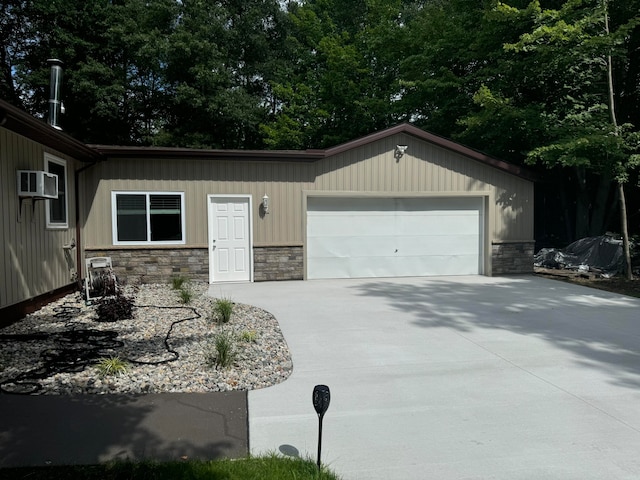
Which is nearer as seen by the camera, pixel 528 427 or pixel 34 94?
pixel 528 427

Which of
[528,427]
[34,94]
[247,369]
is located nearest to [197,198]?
[247,369]

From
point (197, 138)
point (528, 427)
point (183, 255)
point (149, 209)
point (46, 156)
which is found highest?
point (197, 138)

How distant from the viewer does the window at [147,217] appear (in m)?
9.80

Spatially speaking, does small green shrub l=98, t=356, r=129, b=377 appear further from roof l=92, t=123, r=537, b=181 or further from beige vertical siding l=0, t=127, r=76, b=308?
roof l=92, t=123, r=537, b=181

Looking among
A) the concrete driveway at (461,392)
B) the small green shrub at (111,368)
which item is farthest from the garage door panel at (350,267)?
the small green shrub at (111,368)

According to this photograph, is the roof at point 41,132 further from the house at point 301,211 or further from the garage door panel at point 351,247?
the garage door panel at point 351,247

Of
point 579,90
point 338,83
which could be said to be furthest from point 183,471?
point 338,83

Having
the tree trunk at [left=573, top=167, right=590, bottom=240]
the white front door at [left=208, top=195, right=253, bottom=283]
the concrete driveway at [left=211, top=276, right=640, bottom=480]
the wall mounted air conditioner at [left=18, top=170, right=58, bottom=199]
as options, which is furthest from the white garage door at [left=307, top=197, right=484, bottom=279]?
the wall mounted air conditioner at [left=18, top=170, right=58, bottom=199]

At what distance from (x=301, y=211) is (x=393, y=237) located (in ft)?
7.88

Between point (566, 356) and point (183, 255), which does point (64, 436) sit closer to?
point (566, 356)

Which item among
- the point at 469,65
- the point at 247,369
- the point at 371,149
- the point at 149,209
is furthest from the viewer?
the point at 469,65

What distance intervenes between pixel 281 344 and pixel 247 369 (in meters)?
0.94

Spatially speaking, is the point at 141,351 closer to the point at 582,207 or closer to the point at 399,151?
the point at 399,151

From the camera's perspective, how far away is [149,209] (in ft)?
32.4
